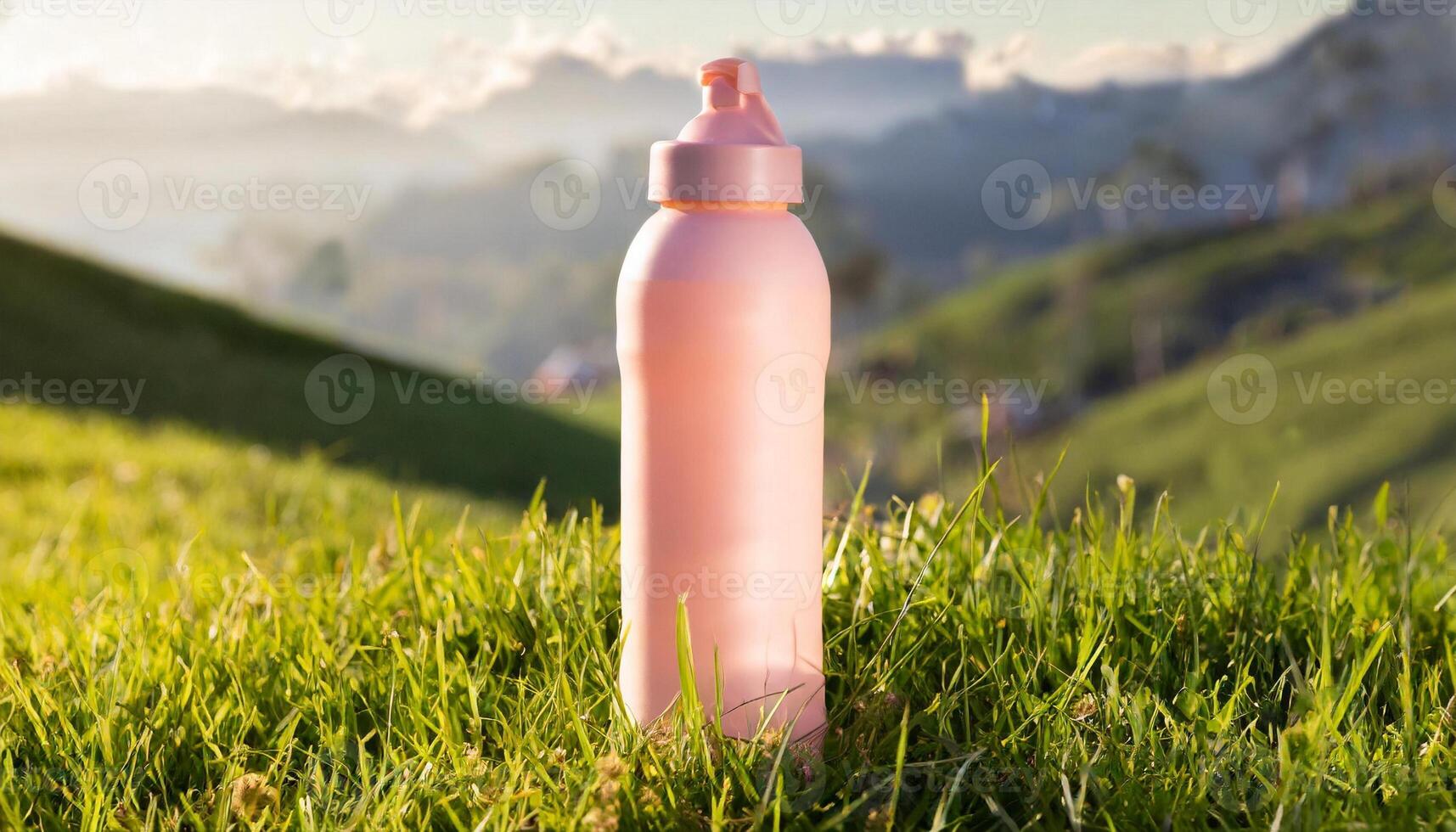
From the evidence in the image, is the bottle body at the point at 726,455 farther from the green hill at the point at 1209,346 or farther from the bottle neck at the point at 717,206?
the green hill at the point at 1209,346

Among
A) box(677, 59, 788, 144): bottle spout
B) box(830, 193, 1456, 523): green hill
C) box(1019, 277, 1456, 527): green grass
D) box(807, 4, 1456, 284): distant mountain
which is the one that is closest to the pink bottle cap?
box(677, 59, 788, 144): bottle spout

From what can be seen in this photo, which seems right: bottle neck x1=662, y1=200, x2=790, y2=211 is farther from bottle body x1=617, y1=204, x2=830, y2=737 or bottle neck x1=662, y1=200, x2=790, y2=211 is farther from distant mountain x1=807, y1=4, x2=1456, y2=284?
distant mountain x1=807, y1=4, x2=1456, y2=284

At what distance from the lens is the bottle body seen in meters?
2.11

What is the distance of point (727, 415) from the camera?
83.7 inches

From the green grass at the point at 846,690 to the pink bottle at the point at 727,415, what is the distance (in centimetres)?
15

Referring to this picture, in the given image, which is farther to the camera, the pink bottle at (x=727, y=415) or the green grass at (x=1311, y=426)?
the green grass at (x=1311, y=426)

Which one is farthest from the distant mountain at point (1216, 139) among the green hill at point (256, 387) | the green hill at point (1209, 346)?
the green hill at point (256, 387)

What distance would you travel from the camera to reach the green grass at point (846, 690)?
2047 millimetres

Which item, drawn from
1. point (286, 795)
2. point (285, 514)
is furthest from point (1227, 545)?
point (285, 514)

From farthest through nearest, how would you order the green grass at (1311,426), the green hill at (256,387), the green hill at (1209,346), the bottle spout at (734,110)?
the green hill at (1209,346)
the green grass at (1311,426)
the green hill at (256,387)
the bottle spout at (734,110)

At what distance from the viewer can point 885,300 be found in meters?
60.0

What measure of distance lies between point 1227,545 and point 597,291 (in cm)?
4886

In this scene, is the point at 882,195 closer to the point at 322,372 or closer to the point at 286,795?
the point at 322,372

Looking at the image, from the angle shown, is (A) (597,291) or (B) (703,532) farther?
(A) (597,291)
